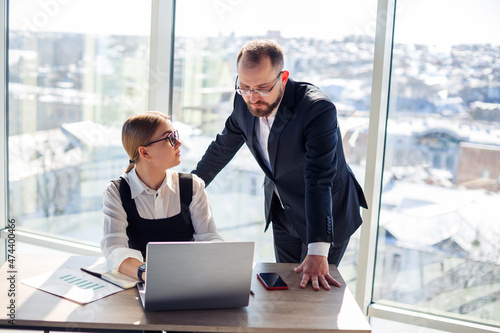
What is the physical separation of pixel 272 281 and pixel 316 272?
18 cm

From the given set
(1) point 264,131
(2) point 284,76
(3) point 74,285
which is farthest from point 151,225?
(2) point 284,76

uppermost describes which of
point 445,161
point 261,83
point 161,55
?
point 161,55

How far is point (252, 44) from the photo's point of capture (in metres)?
2.11

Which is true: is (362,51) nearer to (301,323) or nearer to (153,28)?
(153,28)

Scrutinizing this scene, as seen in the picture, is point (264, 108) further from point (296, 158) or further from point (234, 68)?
point (234, 68)


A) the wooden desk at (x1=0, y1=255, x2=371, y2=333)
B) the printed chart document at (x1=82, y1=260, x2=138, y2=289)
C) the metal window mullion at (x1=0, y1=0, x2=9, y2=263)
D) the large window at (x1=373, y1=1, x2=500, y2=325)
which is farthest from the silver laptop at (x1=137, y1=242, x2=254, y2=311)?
the metal window mullion at (x1=0, y1=0, x2=9, y2=263)

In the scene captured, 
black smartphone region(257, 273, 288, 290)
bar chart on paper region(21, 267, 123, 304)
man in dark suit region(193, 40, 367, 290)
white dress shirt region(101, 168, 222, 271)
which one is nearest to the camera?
bar chart on paper region(21, 267, 123, 304)

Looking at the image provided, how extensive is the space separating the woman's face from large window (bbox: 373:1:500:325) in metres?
1.26

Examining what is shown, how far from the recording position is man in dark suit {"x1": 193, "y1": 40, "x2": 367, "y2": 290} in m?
2.03

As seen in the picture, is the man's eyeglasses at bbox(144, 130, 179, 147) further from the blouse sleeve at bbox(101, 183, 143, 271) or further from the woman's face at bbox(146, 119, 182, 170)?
the blouse sleeve at bbox(101, 183, 143, 271)

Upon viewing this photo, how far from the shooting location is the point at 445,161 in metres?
2.64

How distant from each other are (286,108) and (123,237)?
863 mm

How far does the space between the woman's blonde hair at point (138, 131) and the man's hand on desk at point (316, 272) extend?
816 millimetres

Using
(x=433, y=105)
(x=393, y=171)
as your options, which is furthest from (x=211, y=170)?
(x=433, y=105)
